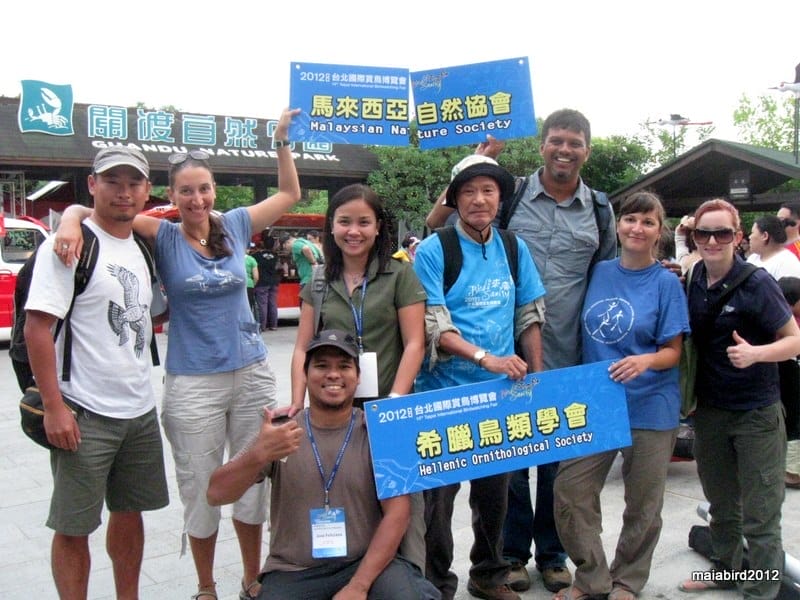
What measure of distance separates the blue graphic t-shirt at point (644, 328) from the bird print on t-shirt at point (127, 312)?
189cm

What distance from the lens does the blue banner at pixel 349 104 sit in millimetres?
3570

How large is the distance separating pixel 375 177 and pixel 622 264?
1542cm

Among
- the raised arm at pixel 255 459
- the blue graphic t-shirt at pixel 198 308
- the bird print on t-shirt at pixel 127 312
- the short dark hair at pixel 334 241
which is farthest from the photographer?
the blue graphic t-shirt at pixel 198 308

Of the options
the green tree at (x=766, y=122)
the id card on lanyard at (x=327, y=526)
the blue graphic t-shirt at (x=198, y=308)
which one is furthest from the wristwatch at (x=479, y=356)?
the green tree at (x=766, y=122)

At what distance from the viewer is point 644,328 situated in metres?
3.12

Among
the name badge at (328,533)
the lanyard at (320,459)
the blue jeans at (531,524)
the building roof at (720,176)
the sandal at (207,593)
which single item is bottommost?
the sandal at (207,593)

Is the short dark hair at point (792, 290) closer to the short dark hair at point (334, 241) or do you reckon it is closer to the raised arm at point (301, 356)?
the short dark hair at point (334, 241)

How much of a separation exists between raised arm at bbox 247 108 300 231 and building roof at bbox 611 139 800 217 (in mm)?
8528

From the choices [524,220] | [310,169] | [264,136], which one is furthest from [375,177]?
[524,220]

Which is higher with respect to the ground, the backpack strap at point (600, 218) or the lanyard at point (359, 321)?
the backpack strap at point (600, 218)

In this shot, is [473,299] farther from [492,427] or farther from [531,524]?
[531,524]

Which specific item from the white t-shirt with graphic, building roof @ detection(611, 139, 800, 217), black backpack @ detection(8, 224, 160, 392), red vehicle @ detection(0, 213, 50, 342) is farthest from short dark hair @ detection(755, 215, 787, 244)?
red vehicle @ detection(0, 213, 50, 342)

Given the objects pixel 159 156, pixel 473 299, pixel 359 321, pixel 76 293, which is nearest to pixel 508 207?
pixel 473 299

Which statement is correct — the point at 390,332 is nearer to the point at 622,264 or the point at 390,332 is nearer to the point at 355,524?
the point at 355,524
